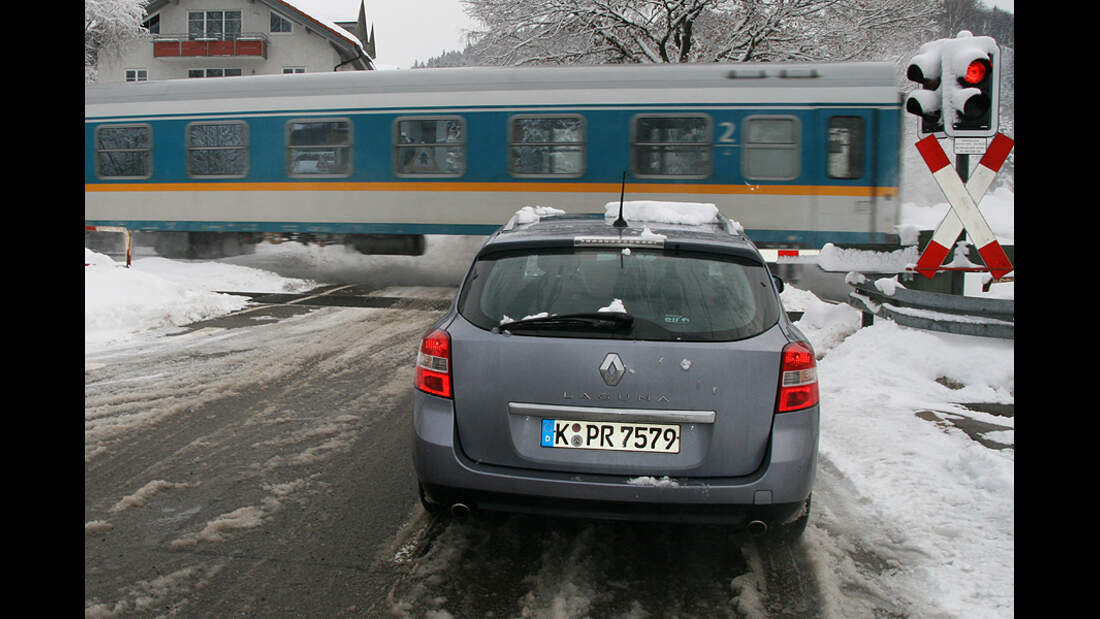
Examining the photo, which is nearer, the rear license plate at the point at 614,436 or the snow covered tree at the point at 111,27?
the rear license plate at the point at 614,436

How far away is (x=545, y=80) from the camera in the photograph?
1430 centimetres

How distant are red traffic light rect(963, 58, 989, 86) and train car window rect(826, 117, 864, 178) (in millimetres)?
5787

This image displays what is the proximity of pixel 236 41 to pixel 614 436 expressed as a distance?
1898 inches

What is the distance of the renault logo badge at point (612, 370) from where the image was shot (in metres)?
3.38

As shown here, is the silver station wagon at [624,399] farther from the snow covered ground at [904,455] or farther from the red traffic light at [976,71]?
the red traffic light at [976,71]

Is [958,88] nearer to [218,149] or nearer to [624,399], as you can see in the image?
[624,399]

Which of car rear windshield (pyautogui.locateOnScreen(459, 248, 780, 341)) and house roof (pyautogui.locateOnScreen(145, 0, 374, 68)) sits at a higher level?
house roof (pyautogui.locateOnScreen(145, 0, 374, 68))

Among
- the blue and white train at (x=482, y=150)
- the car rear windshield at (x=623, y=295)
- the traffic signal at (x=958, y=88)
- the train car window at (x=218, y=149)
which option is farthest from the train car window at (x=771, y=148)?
the car rear windshield at (x=623, y=295)

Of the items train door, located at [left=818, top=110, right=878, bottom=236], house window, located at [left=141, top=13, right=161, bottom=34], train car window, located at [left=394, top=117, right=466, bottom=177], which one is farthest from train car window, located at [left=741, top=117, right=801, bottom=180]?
house window, located at [left=141, top=13, right=161, bottom=34]

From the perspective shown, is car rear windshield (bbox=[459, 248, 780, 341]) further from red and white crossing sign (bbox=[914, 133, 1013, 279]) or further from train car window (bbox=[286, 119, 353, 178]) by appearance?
train car window (bbox=[286, 119, 353, 178])

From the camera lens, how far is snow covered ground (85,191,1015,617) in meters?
3.61

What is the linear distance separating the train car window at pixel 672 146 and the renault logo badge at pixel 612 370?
11.1 m

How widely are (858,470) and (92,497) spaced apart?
4.16m
